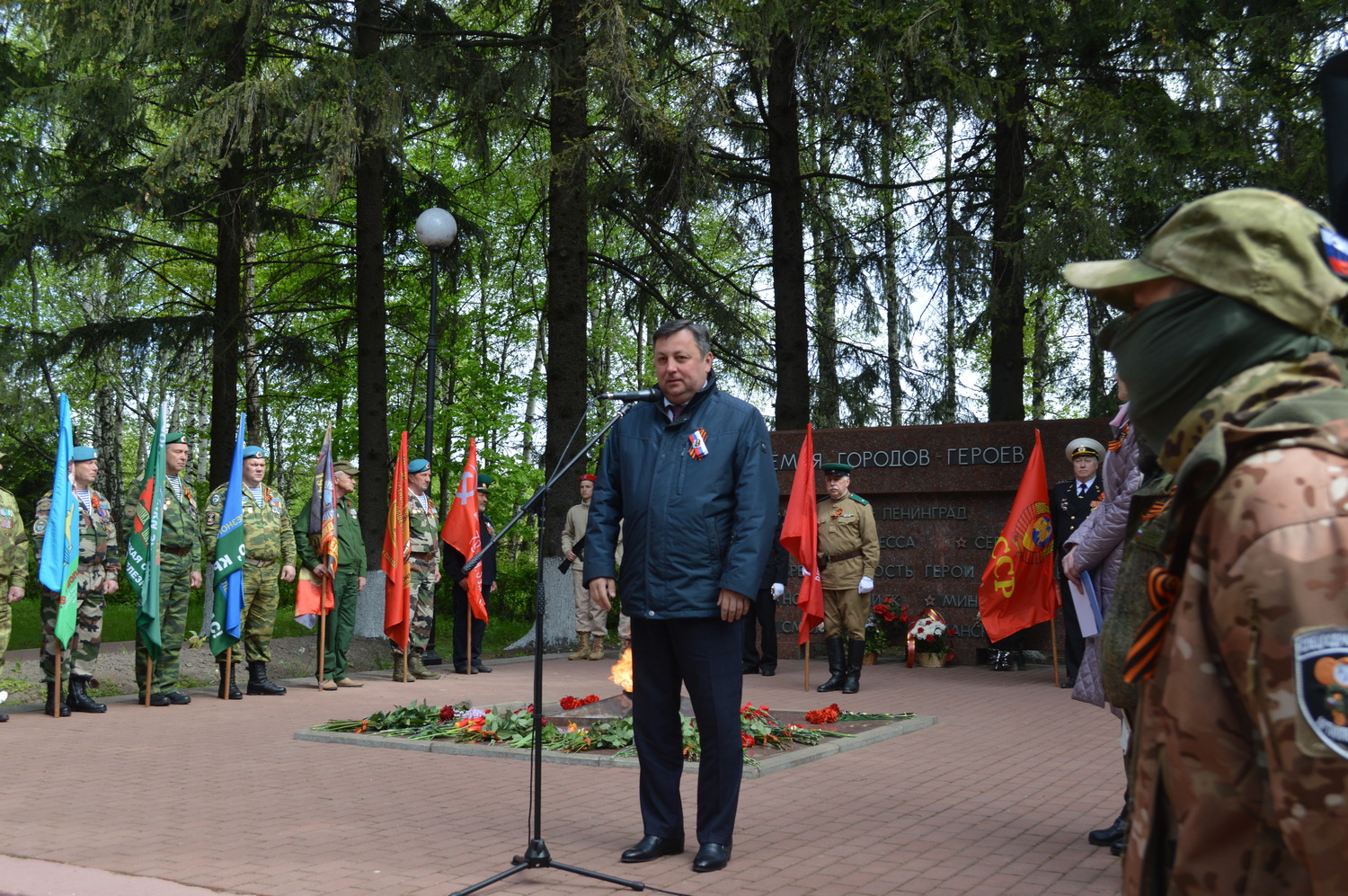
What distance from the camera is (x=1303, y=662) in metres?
1.46

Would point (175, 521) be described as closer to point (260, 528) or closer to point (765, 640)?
point (260, 528)

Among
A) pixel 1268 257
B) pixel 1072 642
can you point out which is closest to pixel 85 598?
pixel 1072 642

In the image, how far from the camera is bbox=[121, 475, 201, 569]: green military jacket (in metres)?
11.3

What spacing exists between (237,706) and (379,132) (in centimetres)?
672

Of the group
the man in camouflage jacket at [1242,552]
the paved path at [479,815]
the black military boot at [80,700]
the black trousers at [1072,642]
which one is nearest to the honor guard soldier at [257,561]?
the black military boot at [80,700]

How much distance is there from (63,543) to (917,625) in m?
9.02

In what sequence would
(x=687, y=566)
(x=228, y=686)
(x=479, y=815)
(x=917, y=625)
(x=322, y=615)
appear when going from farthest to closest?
(x=917, y=625) < (x=322, y=615) < (x=228, y=686) < (x=479, y=815) < (x=687, y=566)

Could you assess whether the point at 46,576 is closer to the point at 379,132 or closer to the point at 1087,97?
the point at 379,132

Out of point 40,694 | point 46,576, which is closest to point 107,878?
point 46,576

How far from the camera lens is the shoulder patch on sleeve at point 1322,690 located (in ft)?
4.74

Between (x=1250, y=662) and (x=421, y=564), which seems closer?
(x=1250, y=662)

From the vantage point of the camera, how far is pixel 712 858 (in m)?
5.16

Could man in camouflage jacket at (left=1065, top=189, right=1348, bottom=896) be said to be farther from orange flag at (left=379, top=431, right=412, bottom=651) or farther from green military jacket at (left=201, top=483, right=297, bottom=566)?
orange flag at (left=379, top=431, right=412, bottom=651)

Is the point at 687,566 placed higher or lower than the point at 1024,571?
higher
